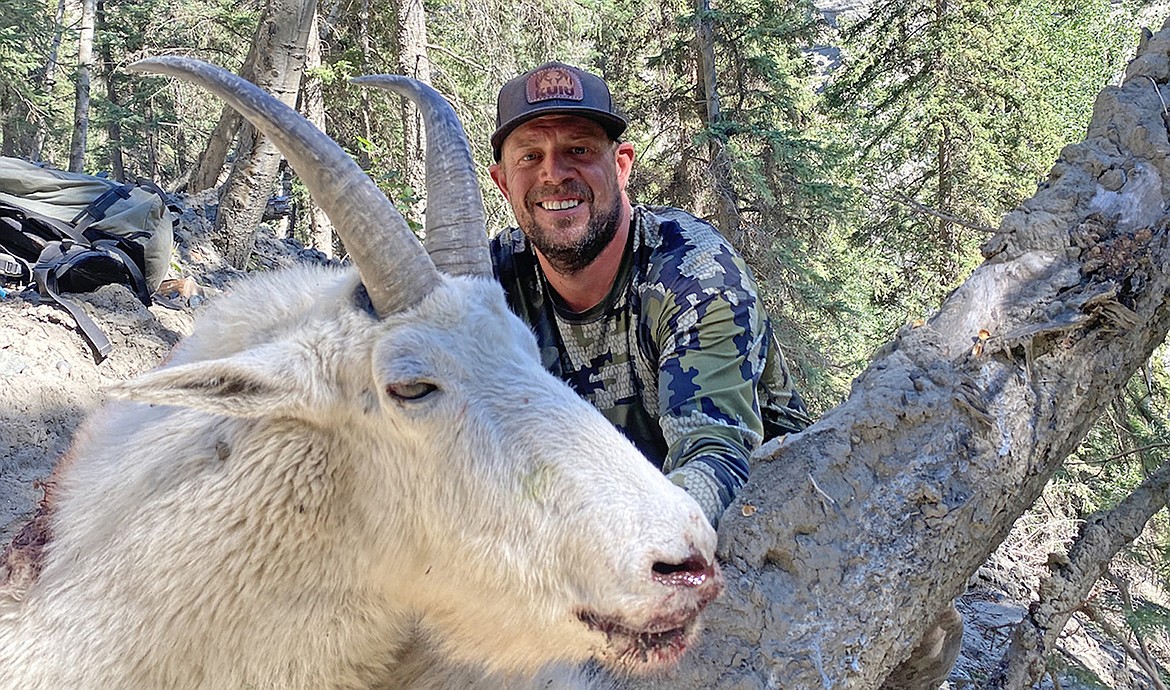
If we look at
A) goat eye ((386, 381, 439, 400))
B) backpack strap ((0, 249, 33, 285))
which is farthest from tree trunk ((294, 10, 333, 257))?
goat eye ((386, 381, 439, 400))

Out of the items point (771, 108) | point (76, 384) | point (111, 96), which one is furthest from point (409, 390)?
point (111, 96)

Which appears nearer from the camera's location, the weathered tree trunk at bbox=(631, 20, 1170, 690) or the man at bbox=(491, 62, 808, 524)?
the weathered tree trunk at bbox=(631, 20, 1170, 690)

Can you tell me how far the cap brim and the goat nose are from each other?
245 centimetres

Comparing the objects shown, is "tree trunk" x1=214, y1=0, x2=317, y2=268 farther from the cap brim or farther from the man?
the man

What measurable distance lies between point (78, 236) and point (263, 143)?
221 cm

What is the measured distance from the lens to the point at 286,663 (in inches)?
95.0

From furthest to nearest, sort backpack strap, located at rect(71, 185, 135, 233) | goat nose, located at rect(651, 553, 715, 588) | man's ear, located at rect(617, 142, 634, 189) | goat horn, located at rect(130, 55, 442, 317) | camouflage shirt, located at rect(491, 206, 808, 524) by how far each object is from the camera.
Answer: backpack strap, located at rect(71, 185, 135, 233) → man's ear, located at rect(617, 142, 634, 189) → camouflage shirt, located at rect(491, 206, 808, 524) → goat horn, located at rect(130, 55, 442, 317) → goat nose, located at rect(651, 553, 715, 588)

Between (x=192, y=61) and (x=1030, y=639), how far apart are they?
4.30m

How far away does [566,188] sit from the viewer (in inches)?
158

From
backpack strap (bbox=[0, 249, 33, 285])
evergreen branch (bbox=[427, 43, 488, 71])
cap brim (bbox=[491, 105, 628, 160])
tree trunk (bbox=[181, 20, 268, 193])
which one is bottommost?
backpack strap (bbox=[0, 249, 33, 285])

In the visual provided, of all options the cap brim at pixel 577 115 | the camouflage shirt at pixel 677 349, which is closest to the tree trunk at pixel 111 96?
the cap brim at pixel 577 115

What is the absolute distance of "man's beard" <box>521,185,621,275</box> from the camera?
3.97 metres

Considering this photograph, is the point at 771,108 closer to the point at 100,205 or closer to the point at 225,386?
the point at 100,205

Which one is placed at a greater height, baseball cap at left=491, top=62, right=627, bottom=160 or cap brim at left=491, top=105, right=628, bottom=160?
baseball cap at left=491, top=62, right=627, bottom=160
